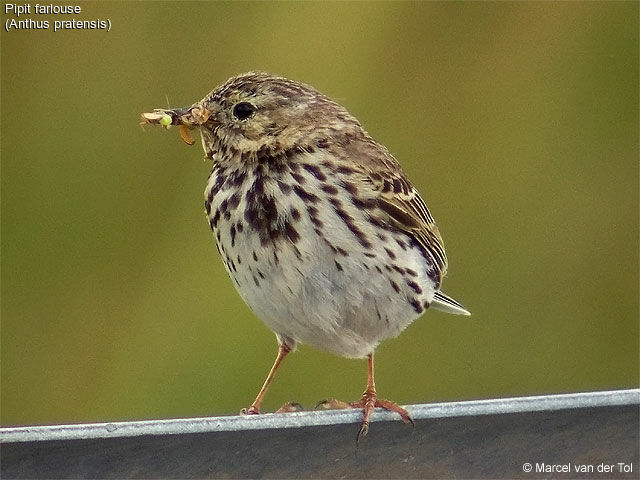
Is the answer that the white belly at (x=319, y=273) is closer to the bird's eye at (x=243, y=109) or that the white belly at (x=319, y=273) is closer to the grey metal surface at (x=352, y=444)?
the bird's eye at (x=243, y=109)

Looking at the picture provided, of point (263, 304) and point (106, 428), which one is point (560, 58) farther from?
point (106, 428)

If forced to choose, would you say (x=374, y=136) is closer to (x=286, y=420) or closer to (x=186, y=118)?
(x=186, y=118)

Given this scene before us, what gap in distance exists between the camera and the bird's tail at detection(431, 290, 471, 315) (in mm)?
5141

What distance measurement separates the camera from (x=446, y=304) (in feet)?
17.0

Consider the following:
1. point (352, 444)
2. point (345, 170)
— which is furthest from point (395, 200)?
point (352, 444)

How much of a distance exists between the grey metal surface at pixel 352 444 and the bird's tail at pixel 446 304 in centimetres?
170

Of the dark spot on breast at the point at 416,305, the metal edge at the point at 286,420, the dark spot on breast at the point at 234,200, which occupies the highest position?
the dark spot on breast at the point at 234,200

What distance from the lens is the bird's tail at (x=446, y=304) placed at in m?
5.14

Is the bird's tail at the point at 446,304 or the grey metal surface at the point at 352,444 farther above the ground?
the grey metal surface at the point at 352,444

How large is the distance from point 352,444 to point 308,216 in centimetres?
124

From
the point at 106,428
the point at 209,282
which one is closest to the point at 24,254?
the point at 209,282

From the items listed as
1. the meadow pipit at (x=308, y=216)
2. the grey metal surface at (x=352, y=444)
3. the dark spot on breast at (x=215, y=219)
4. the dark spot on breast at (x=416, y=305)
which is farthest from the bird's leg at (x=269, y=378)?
the grey metal surface at (x=352, y=444)

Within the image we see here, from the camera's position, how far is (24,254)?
19.0ft

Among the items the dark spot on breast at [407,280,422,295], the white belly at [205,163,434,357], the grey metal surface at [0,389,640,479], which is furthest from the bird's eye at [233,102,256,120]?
the grey metal surface at [0,389,640,479]
